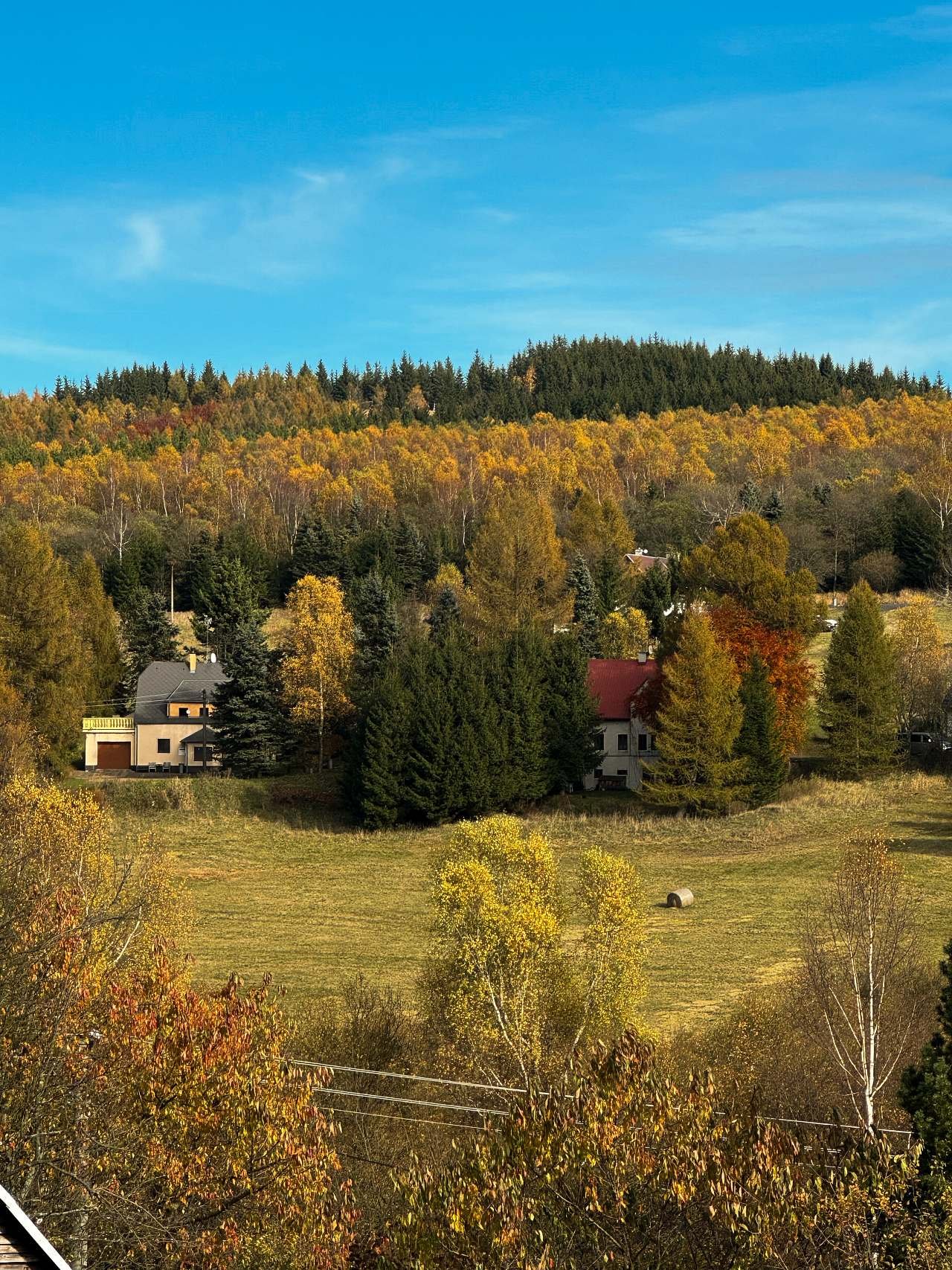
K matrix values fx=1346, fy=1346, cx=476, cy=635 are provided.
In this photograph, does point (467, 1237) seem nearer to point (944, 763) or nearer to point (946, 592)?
point (944, 763)

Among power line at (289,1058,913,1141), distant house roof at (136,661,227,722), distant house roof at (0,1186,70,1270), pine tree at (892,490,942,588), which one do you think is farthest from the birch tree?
pine tree at (892,490,942,588)

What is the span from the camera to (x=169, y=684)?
72562 millimetres

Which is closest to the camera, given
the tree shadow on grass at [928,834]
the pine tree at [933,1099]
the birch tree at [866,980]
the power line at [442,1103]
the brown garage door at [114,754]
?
the pine tree at [933,1099]

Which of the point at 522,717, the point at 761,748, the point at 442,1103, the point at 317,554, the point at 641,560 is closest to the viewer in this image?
the point at 442,1103

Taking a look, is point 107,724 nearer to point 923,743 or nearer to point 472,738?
point 472,738

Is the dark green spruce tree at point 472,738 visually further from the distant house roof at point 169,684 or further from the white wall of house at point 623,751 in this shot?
the distant house roof at point 169,684

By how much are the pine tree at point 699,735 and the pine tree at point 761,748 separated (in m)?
0.54

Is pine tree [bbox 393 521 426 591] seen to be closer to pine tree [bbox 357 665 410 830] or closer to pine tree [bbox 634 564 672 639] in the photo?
pine tree [bbox 634 564 672 639]

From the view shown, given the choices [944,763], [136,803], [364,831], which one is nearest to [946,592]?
[944,763]

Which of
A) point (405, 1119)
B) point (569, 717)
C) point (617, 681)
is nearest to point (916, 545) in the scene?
point (617, 681)

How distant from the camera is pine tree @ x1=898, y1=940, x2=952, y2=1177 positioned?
54.8 feet

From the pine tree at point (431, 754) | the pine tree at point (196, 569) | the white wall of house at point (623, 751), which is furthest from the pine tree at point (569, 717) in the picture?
the pine tree at point (196, 569)

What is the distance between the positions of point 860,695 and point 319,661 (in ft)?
85.0

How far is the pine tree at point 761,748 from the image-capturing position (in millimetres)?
58531
